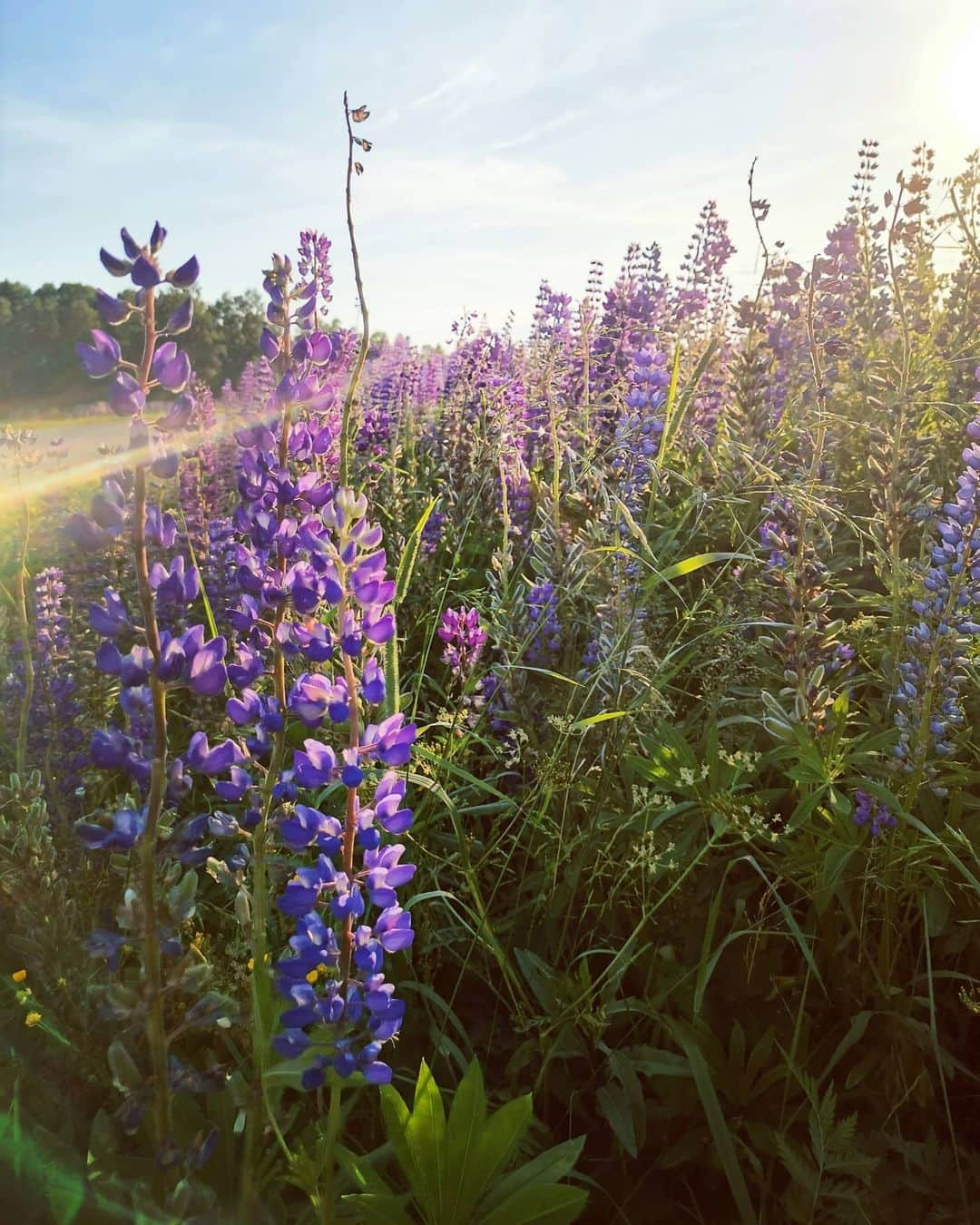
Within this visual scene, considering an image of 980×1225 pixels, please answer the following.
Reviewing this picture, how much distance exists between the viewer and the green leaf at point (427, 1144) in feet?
4.53

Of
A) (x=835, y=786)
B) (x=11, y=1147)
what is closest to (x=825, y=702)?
(x=835, y=786)

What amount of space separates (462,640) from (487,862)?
0.60m

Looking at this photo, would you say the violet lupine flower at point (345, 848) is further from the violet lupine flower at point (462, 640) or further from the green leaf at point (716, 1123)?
the violet lupine flower at point (462, 640)

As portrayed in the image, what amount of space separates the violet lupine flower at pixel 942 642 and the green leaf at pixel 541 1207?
102 centimetres

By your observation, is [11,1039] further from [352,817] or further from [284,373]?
[284,373]

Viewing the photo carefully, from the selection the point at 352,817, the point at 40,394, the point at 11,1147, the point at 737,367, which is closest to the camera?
the point at 352,817

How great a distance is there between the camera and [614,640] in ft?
6.97

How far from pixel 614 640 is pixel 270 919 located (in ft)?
Answer: 3.12

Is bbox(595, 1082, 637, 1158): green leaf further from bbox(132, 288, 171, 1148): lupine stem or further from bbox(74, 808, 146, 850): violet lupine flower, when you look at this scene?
bbox(74, 808, 146, 850): violet lupine flower

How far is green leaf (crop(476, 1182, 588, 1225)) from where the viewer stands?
53.1 inches

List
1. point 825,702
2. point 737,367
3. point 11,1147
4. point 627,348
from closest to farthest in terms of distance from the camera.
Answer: point 11,1147
point 825,702
point 737,367
point 627,348

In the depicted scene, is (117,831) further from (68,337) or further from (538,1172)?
(68,337)

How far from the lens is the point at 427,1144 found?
1398mm

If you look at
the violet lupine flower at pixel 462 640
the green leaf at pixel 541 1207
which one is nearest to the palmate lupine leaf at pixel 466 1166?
the green leaf at pixel 541 1207
